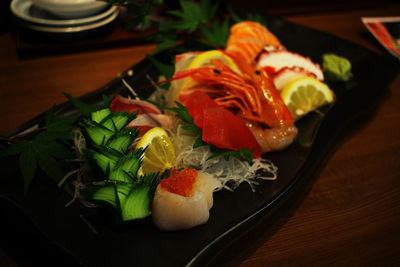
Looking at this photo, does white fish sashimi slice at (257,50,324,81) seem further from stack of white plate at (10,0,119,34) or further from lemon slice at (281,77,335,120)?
stack of white plate at (10,0,119,34)

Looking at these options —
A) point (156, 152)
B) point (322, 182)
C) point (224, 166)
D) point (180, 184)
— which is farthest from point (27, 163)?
point (322, 182)

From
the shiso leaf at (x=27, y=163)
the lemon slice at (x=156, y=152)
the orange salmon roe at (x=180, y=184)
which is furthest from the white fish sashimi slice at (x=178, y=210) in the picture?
the shiso leaf at (x=27, y=163)

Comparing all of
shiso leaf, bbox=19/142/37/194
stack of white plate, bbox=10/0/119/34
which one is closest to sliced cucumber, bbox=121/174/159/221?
shiso leaf, bbox=19/142/37/194

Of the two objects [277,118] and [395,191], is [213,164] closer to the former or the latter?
[277,118]

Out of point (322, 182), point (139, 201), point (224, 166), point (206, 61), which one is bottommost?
point (322, 182)

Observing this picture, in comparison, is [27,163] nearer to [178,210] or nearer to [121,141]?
[121,141]

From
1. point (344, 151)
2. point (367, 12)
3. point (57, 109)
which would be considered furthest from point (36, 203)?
point (367, 12)

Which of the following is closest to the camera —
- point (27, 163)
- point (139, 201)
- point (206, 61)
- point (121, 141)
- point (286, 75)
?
point (139, 201)
